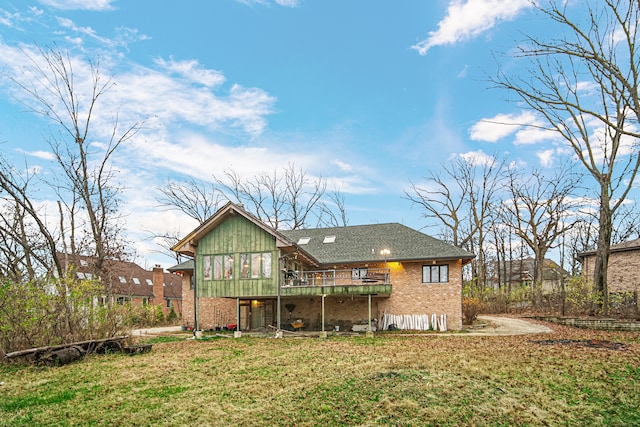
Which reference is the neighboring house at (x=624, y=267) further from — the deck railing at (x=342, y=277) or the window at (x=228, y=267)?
the window at (x=228, y=267)

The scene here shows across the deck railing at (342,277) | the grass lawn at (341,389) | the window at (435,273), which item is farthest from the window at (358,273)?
the grass lawn at (341,389)

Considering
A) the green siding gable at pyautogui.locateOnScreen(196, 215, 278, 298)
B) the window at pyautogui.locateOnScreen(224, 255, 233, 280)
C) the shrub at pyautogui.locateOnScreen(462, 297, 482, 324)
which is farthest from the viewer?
the shrub at pyautogui.locateOnScreen(462, 297, 482, 324)

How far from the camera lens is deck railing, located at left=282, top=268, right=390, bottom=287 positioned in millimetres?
19625

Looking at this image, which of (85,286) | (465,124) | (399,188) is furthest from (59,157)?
(399,188)

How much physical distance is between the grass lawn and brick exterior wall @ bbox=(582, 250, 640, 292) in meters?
17.5

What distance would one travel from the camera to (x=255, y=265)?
19344mm

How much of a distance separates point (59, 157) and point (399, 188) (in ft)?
78.8

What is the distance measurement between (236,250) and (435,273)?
31.6 feet

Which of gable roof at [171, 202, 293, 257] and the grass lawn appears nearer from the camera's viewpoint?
the grass lawn

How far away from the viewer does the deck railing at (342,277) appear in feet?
64.4

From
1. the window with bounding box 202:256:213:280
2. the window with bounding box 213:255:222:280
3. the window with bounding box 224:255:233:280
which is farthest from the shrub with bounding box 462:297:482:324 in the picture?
the window with bounding box 202:256:213:280

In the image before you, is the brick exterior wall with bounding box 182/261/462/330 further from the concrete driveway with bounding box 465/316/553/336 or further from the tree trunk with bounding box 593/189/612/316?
the tree trunk with bounding box 593/189/612/316

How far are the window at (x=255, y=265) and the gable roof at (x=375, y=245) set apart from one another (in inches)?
140

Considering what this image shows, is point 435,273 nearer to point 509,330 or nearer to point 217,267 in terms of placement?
point 509,330
